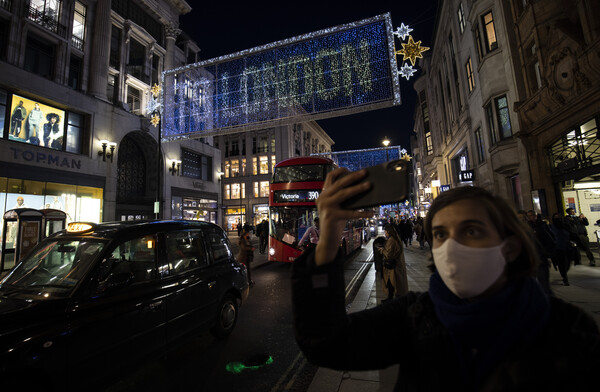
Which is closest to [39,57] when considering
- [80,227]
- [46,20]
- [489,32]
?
[46,20]

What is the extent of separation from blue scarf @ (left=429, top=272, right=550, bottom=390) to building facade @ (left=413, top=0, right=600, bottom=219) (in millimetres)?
6168

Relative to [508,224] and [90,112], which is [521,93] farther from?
[90,112]

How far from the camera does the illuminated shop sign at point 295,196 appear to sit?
10914 mm

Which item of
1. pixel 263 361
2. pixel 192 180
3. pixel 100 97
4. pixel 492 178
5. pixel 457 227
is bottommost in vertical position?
pixel 263 361

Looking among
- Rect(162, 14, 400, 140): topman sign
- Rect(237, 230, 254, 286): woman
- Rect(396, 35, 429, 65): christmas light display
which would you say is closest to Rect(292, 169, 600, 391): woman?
Rect(237, 230, 254, 286): woman

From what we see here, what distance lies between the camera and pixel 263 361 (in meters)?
4.15

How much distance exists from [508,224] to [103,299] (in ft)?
12.1

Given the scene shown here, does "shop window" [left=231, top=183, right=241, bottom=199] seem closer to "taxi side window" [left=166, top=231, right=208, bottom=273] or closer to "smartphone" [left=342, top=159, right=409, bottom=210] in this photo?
"taxi side window" [left=166, top=231, right=208, bottom=273]

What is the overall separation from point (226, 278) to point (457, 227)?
15.0 ft

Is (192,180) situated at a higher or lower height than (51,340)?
higher

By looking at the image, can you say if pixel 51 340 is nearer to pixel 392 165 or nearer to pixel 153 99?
pixel 392 165

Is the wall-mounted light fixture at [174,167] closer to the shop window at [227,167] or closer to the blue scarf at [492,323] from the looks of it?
the blue scarf at [492,323]

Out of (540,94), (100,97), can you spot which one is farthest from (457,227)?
(100,97)

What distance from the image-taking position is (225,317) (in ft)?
16.5
